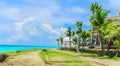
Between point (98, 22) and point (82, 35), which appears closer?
point (98, 22)

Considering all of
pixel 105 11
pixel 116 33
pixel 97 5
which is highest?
pixel 97 5

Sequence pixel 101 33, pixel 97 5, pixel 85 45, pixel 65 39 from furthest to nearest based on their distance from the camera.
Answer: pixel 65 39 < pixel 85 45 < pixel 97 5 < pixel 101 33

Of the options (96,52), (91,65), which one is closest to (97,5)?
(96,52)

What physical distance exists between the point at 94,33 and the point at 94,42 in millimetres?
4481

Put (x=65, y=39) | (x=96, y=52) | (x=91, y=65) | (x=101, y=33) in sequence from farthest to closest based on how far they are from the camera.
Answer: (x=65, y=39) → (x=96, y=52) → (x=101, y=33) → (x=91, y=65)

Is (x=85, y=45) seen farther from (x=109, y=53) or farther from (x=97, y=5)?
(x=109, y=53)

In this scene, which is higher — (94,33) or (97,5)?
(97,5)

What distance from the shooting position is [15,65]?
88.3 ft

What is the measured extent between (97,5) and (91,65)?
138 feet

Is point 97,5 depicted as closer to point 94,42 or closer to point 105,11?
point 94,42

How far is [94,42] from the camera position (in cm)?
7569


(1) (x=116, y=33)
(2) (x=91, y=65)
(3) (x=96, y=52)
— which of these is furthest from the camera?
(3) (x=96, y=52)

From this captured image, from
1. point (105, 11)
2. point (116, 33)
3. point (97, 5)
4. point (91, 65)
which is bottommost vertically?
point (91, 65)

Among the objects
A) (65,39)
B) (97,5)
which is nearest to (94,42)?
(97,5)
